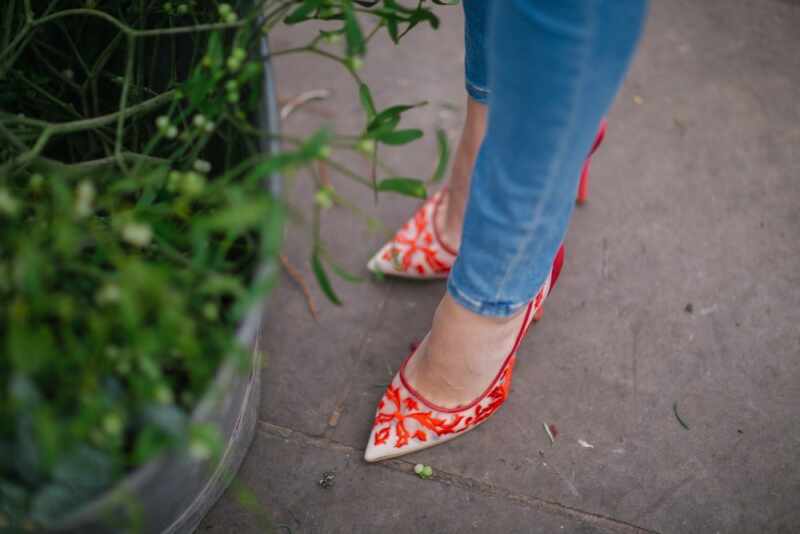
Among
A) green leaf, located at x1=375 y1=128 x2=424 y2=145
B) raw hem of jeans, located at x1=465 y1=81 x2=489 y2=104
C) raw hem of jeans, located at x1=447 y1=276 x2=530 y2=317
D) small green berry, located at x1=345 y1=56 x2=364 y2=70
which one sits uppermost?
small green berry, located at x1=345 y1=56 x2=364 y2=70

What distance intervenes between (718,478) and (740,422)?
0.42ft

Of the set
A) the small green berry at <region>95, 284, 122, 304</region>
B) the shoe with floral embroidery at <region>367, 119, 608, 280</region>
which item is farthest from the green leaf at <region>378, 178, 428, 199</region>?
the shoe with floral embroidery at <region>367, 119, 608, 280</region>

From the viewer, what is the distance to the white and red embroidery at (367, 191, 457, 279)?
1482 mm

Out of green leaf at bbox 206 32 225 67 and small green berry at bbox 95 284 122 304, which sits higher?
green leaf at bbox 206 32 225 67

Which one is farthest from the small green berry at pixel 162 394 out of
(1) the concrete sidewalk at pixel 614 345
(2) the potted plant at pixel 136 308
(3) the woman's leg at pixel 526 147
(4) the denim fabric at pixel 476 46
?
(4) the denim fabric at pixel 476 46

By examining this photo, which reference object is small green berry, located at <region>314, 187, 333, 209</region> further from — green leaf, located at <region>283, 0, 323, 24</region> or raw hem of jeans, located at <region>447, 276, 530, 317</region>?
raw hem of jeans, located at <region>447, 276, 530, 317</region>

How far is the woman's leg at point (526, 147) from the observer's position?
764 mm

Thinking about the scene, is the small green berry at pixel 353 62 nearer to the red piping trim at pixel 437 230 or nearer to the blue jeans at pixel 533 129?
the blue jeans at pixel 533 129

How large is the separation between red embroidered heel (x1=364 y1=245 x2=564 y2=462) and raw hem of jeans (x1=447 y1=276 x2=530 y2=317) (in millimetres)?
176

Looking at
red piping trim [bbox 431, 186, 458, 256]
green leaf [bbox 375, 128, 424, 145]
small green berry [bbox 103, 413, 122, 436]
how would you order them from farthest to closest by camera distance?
red piping trim [bbox 431, 186, 458, 256] < green leaf [bbox 375, 128, 424, 145] < small green berry [bbox 103, 413, 122, 436]

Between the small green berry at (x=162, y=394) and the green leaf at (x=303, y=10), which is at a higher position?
the green leaf at (x=303, y=10)

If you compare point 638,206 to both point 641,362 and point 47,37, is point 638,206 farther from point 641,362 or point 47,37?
point 47,37

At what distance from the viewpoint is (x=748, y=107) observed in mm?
1838

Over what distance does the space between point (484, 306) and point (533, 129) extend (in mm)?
318
